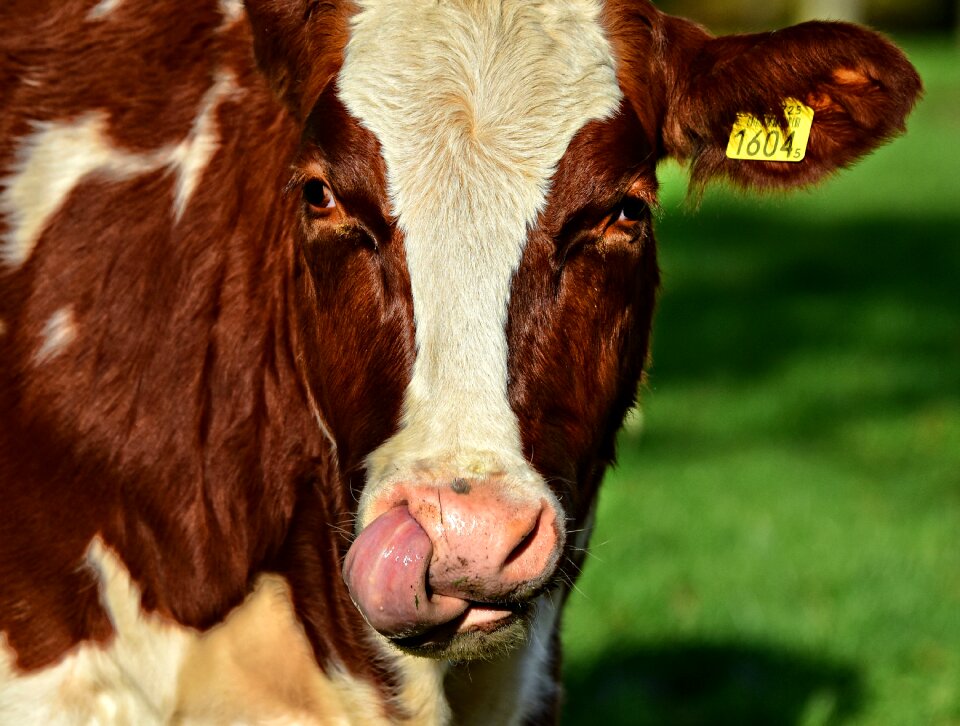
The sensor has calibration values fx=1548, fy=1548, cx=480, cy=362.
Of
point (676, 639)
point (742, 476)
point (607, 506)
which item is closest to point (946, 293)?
point (742, 476)

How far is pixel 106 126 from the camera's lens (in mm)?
3496

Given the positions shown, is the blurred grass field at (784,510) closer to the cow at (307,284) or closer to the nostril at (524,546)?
the cow at (307,284)

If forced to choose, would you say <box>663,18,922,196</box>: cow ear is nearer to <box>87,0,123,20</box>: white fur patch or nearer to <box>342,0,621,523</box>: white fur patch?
<box>342,0,621,523</box>: white fur patch

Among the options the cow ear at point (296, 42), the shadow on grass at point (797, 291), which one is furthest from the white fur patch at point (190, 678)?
the shadow on grass at point (797, 291)

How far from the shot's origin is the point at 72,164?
11.4 ft

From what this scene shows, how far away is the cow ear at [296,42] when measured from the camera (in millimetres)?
3357

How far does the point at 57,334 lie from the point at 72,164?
1.32ft

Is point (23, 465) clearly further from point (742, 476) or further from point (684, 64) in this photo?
point (742, 476)

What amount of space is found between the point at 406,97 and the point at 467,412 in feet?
2.37

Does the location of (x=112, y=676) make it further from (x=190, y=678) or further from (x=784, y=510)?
(x=784, y=510)

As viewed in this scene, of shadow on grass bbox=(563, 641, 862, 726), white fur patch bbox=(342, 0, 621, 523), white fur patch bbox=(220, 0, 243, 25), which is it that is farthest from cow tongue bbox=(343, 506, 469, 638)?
shadow on grass bbox=(563, 641, 862, 726)

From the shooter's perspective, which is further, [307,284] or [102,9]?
[102,9]

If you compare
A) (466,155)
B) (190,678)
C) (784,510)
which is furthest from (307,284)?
(784,510)

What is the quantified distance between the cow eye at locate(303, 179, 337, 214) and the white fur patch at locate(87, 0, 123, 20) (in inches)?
30.7
